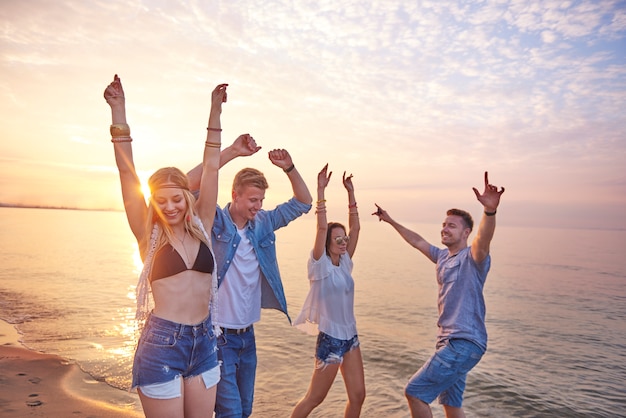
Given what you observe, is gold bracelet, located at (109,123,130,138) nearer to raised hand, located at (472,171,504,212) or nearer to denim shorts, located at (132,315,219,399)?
denim shorts, located at (132,315,219,399)

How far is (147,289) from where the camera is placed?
11.0 feet

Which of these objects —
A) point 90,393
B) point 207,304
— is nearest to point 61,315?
point 90,393

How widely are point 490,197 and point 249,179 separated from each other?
8.54 ft

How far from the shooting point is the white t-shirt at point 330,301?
18.3ft

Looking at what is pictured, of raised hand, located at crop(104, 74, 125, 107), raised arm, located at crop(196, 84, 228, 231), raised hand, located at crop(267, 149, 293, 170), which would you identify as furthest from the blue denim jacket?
raised hand, located at crop(104, 74, 125, 107)

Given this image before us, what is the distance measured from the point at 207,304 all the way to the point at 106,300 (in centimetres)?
1551

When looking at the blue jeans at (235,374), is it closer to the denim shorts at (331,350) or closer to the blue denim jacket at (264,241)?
the blue denim jacket at (264,241)

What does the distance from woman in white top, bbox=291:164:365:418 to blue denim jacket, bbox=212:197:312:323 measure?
68 cm

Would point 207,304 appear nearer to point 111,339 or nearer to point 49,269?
point 111,339

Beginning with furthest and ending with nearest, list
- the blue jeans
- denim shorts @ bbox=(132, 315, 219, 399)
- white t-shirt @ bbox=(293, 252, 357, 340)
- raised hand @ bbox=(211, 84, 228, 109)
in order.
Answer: white t-shirt @ bbox=(293, 252, 357, 340), the blue jeans, raised hand @ bbox=(211, 84, 228, 109), denim shorts @ bbox=(132, 315, 219, 399)

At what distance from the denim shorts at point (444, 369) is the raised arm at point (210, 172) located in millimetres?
2950

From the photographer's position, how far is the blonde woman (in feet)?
10.1

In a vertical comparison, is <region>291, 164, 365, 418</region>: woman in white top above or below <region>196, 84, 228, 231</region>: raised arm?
below

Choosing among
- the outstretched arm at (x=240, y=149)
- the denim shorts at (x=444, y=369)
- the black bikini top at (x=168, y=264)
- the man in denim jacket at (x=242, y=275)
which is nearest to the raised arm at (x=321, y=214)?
the man in denim jacket at (x=242, y=275)
